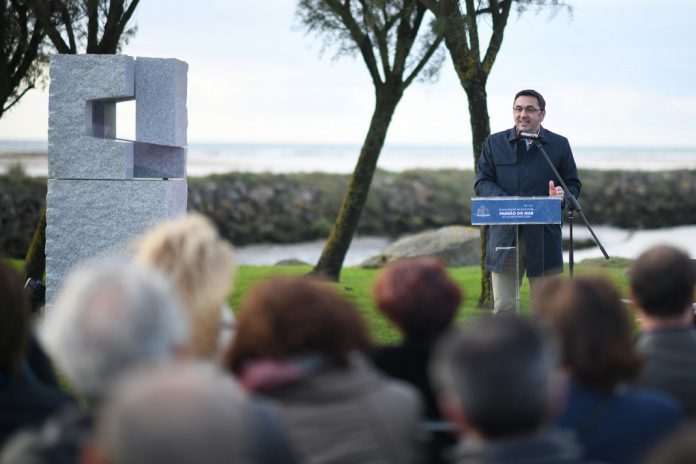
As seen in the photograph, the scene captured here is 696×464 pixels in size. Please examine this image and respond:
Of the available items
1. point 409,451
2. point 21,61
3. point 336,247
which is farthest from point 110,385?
point 21,61

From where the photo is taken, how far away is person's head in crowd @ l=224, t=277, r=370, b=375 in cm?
289

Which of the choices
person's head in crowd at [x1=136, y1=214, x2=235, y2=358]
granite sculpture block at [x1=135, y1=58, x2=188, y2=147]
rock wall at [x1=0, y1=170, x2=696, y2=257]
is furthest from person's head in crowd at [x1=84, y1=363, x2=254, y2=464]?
rock wall at [x1=0, y1=170, x2=696, y2=257]

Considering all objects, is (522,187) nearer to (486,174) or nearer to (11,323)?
(486,174)

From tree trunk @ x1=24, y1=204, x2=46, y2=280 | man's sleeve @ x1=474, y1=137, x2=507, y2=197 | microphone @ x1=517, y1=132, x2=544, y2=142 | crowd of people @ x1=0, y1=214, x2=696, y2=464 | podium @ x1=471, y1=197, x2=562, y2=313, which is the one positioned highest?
microphone @ x1=517, y1=132, x2=544, y2=142

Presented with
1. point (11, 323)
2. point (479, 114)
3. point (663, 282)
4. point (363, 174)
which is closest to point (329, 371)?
point (11, 323)

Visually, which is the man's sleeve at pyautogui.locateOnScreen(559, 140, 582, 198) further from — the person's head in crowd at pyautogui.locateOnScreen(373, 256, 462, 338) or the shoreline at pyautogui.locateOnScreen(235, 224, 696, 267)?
the shoreline at pyautogui.locateOnScreen(235, 224, 696, 267)

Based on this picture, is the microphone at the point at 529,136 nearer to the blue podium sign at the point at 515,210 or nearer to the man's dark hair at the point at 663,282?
the blue podium sign at the point at 515,210

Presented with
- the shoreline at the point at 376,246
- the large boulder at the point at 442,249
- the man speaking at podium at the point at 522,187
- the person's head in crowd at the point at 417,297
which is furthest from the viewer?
the shoreline at the point at 376,246

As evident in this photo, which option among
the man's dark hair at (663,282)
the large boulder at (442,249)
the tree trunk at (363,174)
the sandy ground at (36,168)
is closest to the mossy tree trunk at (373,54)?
the tree trunk at (363,174)

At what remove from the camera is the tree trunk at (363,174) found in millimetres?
12164

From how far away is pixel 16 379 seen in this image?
302 centimetres

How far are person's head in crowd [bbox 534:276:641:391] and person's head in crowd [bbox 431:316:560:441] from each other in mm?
629

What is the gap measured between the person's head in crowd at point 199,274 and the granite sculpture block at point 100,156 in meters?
5.70

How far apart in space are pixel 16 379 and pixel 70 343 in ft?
2.41
